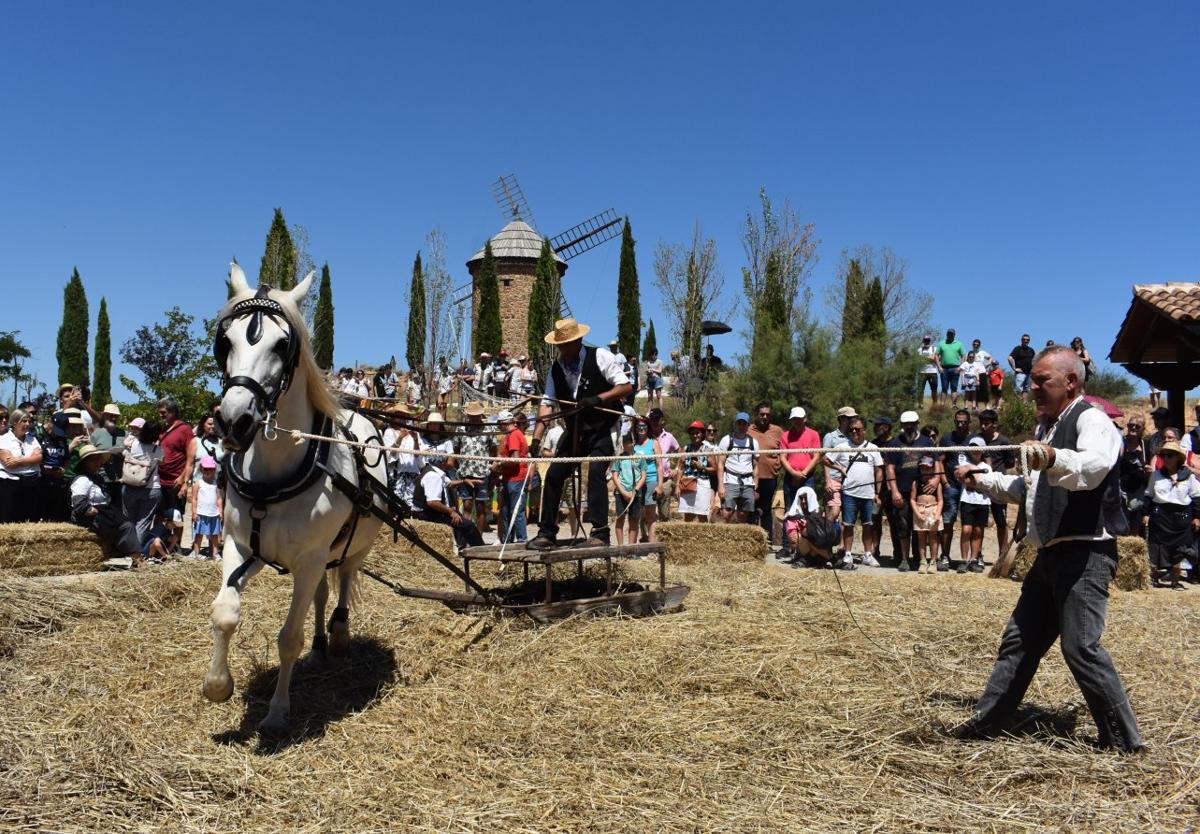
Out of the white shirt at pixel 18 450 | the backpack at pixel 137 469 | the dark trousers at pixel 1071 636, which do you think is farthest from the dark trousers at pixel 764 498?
the white shirt at pixel 18 450

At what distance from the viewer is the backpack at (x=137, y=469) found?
10453mm

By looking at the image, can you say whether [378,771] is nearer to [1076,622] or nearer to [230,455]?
[230,455]

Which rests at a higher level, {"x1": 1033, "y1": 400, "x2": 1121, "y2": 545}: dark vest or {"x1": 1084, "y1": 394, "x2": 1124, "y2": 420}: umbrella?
{"x1": 1084, "y1": 394, "x2": 1124, "y2": 420}: umbrella

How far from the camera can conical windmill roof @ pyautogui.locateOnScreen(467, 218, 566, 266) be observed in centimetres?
4694

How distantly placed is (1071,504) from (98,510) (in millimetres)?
9524

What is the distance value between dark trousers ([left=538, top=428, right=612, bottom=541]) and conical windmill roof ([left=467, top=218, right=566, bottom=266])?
39.6m

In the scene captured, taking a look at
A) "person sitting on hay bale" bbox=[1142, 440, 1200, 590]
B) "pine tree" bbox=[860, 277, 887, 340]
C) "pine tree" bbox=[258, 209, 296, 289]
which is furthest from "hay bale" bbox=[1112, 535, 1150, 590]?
"pine tree" bbox=[860, 277, 887, 340]

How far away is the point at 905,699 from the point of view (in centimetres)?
521

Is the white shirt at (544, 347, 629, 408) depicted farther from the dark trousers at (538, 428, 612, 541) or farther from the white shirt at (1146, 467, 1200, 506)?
the white shirt at (1146, 467, 1200, 506)

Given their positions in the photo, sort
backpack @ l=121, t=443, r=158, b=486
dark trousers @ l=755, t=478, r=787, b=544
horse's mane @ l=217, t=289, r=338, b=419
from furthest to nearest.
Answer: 1. dark trousers @ l=755, t=478, r=787, b=544
2. backpack @ l=121, t=443, r=158, b=486
3. horse's mane @ l=217, t=289, r=338, b=419

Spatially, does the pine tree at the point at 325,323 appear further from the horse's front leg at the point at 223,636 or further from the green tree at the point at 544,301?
Answer: the horse's front leg at the point at 223,636

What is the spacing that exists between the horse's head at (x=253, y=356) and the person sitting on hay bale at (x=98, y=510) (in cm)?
610

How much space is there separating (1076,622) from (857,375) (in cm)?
1903

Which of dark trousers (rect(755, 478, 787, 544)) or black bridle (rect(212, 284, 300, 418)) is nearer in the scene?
black bridle (rect(212, 284, 300, 418))
